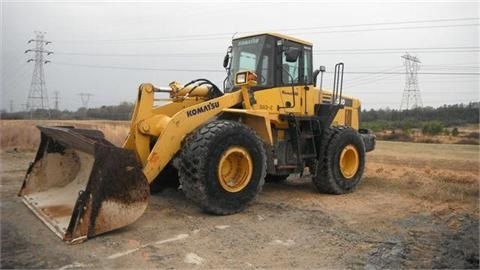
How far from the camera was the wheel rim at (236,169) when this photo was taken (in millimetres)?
6676

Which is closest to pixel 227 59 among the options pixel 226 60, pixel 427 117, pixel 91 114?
pixel 226 60

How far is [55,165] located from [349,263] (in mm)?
4680

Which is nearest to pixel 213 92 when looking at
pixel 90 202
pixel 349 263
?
pixel 90 202

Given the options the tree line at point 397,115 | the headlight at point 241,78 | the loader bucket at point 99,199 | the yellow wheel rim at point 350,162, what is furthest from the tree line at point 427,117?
the loader bucket at point 99,199

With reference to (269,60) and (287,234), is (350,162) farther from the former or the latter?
(287,234)

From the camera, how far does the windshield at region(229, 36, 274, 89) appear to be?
8.02 metres

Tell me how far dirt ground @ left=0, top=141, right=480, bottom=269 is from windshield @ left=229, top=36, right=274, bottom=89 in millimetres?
2034

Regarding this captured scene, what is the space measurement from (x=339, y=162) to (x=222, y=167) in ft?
9.38

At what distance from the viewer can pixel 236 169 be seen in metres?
6.94

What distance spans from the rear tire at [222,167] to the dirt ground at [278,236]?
245 mm

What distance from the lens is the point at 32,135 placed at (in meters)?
15.8

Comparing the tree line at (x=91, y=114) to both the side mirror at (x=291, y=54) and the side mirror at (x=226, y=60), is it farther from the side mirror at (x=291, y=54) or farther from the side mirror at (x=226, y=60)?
the side mirror at (x=291, y=54)

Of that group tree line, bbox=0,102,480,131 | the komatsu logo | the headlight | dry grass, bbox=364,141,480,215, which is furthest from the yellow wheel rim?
tree line, bbox=0,102,480,131

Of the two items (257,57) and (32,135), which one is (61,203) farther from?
(32,135)
